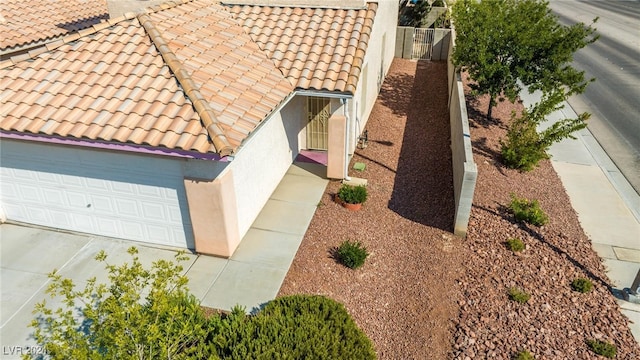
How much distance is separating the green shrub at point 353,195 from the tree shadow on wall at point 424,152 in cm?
83

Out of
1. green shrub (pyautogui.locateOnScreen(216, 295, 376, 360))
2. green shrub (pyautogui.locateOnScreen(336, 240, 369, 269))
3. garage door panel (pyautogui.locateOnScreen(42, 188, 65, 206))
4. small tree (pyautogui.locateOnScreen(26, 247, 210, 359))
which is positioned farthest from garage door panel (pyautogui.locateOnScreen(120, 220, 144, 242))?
green shrub (pyautogui.locateOnScreen(336, 240, 369, 269))

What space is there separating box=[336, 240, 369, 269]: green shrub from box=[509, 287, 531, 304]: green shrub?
285 cm

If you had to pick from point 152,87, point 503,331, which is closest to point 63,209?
point 152,87

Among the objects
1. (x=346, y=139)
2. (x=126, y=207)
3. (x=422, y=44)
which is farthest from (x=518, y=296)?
(x=422, y=44)

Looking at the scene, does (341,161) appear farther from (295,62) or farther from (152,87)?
(152,87)

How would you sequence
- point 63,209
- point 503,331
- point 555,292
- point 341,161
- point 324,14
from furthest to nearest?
point 324,14
point 341,161
point 63,209
point 555,292
point 503,331

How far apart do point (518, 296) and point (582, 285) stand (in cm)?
138

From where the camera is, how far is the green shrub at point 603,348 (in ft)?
23.8

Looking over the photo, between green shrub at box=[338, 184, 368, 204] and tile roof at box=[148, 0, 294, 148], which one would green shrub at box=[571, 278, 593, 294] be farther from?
tile roof at box=[148, 0, 294, 148]

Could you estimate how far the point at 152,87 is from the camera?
8.95 metres

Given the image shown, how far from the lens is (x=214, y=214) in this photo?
8859 millimetres

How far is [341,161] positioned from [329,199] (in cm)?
117

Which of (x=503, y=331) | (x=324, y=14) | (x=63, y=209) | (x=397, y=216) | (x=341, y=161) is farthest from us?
(x=324, y=14)

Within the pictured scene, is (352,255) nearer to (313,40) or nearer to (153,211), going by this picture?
(153,211)
